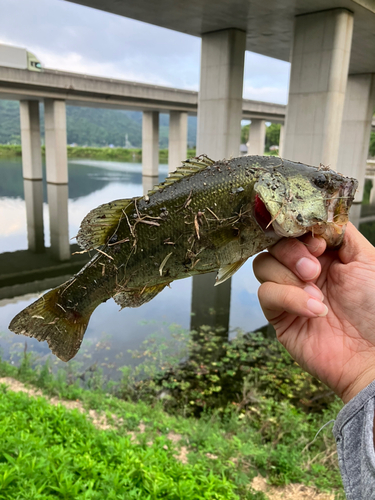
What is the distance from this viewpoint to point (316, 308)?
6.44 ft

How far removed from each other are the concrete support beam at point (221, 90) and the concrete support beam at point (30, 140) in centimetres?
1852

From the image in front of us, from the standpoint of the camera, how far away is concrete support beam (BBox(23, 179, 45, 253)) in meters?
15.0


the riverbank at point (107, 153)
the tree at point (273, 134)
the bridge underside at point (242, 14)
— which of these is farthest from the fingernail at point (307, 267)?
the tree at point (273, 134)

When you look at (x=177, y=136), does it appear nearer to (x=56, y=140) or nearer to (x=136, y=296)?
(x=56, y=140)

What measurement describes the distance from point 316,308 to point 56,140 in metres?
30.3

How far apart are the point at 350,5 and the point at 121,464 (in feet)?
54.0

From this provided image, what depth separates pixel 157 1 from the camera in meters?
14.2

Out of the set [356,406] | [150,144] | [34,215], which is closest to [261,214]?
[356,406]

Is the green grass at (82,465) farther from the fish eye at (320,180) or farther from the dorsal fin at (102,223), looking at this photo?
the fish eye at (320,180)

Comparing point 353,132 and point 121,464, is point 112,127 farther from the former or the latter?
point 121,464

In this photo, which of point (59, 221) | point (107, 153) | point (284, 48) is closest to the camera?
point (59, 221)

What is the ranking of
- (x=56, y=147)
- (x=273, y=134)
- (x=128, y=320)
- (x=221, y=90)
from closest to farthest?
1. (x=128, y=320)
2. (x=221, y=90)
3. (x=56, y=147)
4. (x=273, y=134)

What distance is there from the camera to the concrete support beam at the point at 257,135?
43781mm

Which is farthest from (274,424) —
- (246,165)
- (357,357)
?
(246,165)
